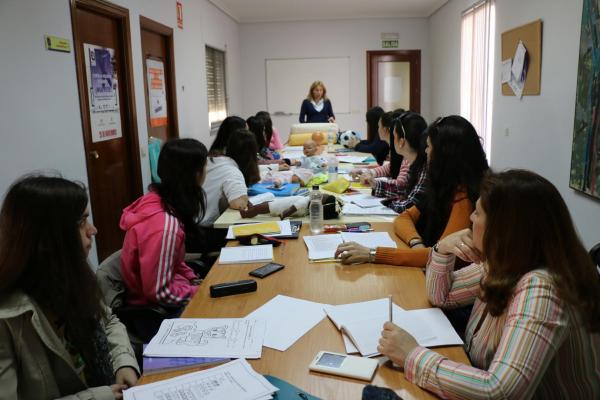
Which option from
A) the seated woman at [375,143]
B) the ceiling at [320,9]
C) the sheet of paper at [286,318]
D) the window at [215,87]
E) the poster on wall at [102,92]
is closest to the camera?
the sheet of paper at [286,318]

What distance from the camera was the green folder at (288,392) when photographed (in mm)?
1133

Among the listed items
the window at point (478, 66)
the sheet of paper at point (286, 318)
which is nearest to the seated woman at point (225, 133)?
the sheet of paper at point (286, 318)

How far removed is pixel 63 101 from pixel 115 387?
235cm

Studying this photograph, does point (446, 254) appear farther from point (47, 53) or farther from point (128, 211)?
point (47, 53)

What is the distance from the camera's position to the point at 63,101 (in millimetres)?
3174

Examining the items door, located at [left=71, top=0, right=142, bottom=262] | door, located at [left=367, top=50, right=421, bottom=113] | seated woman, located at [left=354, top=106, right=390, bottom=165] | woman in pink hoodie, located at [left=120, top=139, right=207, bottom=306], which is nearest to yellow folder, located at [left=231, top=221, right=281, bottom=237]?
woman in pink hoodie, located at [left=120, top=139, right=207, bottom=306]

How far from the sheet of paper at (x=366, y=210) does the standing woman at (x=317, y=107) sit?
16.7 ft

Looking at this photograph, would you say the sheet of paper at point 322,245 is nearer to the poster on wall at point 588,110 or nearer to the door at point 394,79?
the poster on wall at point 588,110

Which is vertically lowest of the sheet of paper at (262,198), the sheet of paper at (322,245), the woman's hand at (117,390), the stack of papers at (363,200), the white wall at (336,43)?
the woman's hand at (117,390)

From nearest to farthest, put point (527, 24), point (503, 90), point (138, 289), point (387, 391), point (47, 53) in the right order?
point (387, 391) → point (138, 289) → point (47, 53) → point (527, 24) → point (503, 90)

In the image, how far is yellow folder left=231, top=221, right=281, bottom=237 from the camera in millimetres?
2406

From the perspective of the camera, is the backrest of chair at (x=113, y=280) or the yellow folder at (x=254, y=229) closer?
the backrest of chair at (x=113, y=280)

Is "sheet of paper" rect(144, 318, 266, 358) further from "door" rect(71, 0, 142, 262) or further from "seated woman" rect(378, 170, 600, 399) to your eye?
"door" rect(71, 0, 142, 262)

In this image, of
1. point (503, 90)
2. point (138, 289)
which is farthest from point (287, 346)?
point (503, 90)
